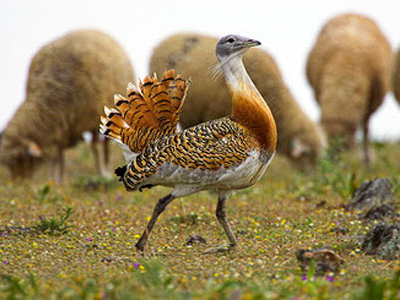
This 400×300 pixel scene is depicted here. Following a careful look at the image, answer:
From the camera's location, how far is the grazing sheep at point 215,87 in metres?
8.52

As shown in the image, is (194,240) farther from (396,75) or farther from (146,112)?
(396,75)

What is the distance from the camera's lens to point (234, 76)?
546cm

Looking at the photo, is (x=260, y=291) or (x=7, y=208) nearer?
(x=260, y=291)

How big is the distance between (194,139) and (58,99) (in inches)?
241

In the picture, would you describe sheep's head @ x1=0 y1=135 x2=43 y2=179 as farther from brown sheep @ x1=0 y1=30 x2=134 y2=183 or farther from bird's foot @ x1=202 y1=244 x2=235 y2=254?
bird's foot @ x1=202 y1=244 x2=235 y2=254

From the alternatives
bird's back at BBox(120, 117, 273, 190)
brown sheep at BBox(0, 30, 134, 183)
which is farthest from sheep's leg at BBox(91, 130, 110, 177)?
bird's back at BBox(120, 117, 273, 190)

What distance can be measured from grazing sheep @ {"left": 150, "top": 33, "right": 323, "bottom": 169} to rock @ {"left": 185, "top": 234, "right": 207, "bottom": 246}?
277 cm

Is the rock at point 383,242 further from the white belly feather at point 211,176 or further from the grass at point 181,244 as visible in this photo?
the white belly feather at point 211,176

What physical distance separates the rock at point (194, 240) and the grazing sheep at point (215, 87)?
2770 millimetres

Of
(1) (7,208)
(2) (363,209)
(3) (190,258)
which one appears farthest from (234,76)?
(1) (7,208)

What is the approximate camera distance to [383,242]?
552 centimetres

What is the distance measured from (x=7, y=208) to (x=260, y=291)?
4.84 m

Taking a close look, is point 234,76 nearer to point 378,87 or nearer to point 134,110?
point 134,110

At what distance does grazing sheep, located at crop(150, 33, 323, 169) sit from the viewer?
852 centimetres
